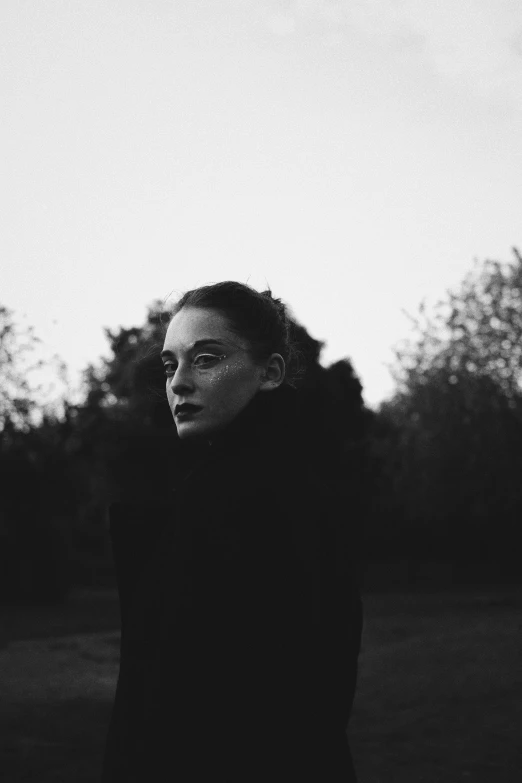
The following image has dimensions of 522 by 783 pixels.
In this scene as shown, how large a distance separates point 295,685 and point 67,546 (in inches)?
1125

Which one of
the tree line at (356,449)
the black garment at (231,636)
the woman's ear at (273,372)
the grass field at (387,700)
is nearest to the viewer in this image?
the black garment at (231,636)

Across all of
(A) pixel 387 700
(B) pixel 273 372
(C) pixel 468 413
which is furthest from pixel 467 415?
(B) pixel 273 372

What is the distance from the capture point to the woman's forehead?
2014mm

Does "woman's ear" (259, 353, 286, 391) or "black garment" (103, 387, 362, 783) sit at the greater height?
"woman's ear" (259, 353, 286, 391)

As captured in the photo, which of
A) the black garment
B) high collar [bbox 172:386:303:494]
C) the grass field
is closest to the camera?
the black garment

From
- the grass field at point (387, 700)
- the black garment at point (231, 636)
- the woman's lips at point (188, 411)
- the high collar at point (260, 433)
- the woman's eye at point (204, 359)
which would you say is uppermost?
the woman's eye at point (204, 359)

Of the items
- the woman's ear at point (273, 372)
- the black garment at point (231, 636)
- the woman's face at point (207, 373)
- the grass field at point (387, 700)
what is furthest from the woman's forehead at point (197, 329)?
the grass field at point (387, 700)

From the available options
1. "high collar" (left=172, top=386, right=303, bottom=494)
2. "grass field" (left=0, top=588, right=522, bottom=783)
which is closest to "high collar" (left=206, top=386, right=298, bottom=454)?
"high collar" (left=172, top=386, right=303, bottom=494)

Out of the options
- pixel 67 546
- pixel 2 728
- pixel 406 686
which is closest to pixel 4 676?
pixel 2 728

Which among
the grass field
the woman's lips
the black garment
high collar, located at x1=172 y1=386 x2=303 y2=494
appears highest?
the woman's lips

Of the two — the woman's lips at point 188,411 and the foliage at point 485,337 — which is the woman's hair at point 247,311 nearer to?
the woman's lips at point 188,411

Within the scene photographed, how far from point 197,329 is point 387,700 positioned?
10609 mm

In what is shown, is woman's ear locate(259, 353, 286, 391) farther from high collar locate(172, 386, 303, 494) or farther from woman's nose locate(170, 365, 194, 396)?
woman's nose locate(170, 365, 194, 396)

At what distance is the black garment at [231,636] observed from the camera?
1559 mm
